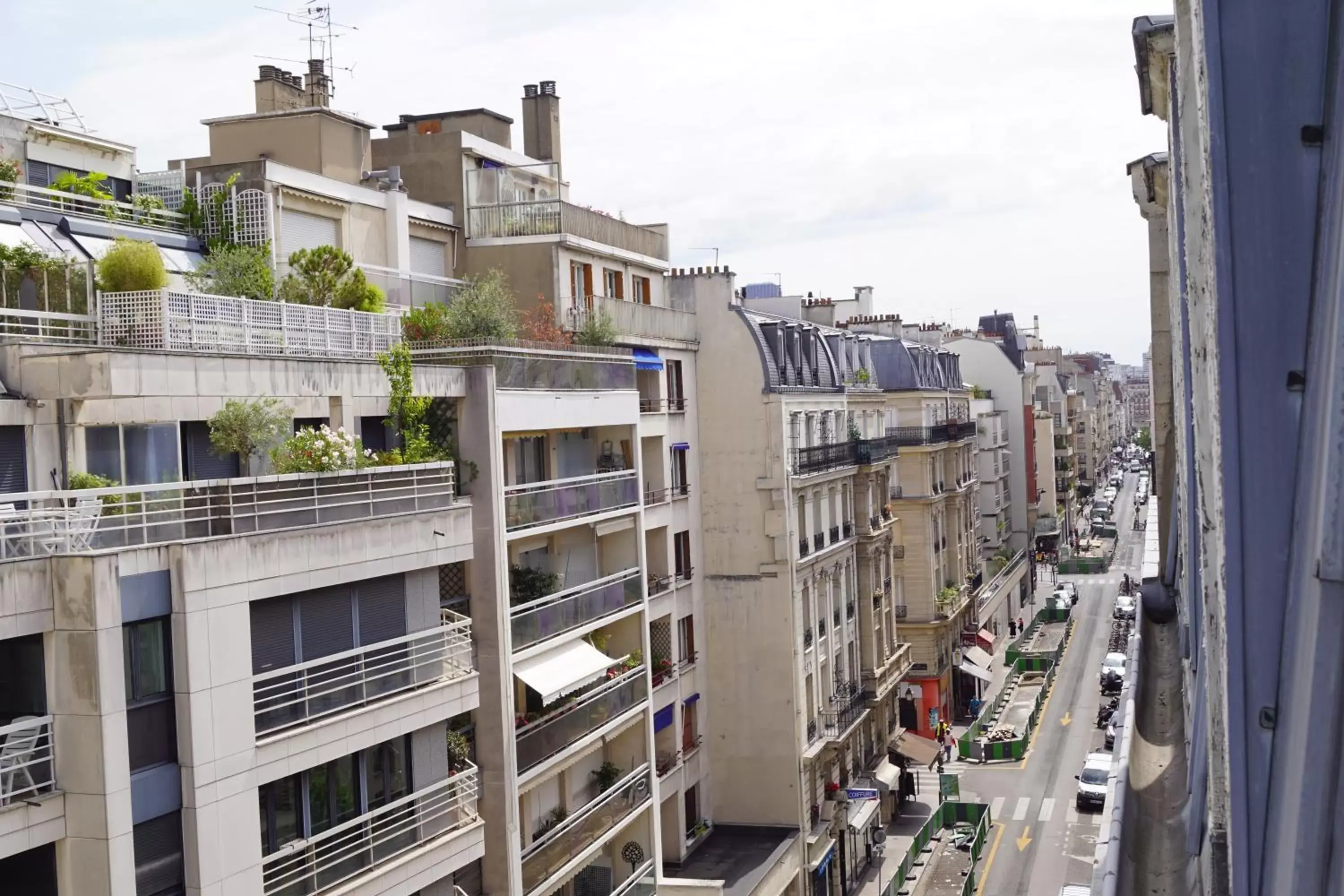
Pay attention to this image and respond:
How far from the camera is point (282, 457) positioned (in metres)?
18.9

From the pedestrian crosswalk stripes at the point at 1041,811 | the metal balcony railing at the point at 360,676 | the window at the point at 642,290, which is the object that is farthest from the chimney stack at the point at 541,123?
the pedestrian crosswalk stripes at the point at 1041,811

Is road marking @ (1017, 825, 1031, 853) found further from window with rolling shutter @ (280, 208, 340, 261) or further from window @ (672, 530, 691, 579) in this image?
window with rolling shutter @ (280, 208, 340, 261)

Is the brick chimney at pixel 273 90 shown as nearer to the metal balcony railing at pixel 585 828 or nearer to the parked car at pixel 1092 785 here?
the metal balcony railing at pixel 585 828

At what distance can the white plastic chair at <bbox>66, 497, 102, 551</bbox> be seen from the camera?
15016mm

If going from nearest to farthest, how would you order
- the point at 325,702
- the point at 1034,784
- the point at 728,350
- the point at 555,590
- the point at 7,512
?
the point at 7,512 < the point at 325,702 < the point at 555,590 < the point at 728,350 < the point at 1034,784

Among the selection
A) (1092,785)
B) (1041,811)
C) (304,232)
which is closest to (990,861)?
(1041,811)

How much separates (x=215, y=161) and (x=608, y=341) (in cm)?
965

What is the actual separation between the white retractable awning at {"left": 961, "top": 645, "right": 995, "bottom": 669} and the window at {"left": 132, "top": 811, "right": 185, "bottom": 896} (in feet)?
192

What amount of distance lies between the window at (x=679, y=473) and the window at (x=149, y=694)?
2386 centimetres

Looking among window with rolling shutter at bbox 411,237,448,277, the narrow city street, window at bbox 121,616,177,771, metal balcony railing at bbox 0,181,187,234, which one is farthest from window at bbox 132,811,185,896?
the narrow city street

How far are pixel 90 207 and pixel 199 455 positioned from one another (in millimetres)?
7150

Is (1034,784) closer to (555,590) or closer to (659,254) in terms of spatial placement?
(659,254)

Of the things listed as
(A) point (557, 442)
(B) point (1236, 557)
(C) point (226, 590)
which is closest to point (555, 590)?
(A) point (557, 442)

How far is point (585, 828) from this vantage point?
26266 mm
